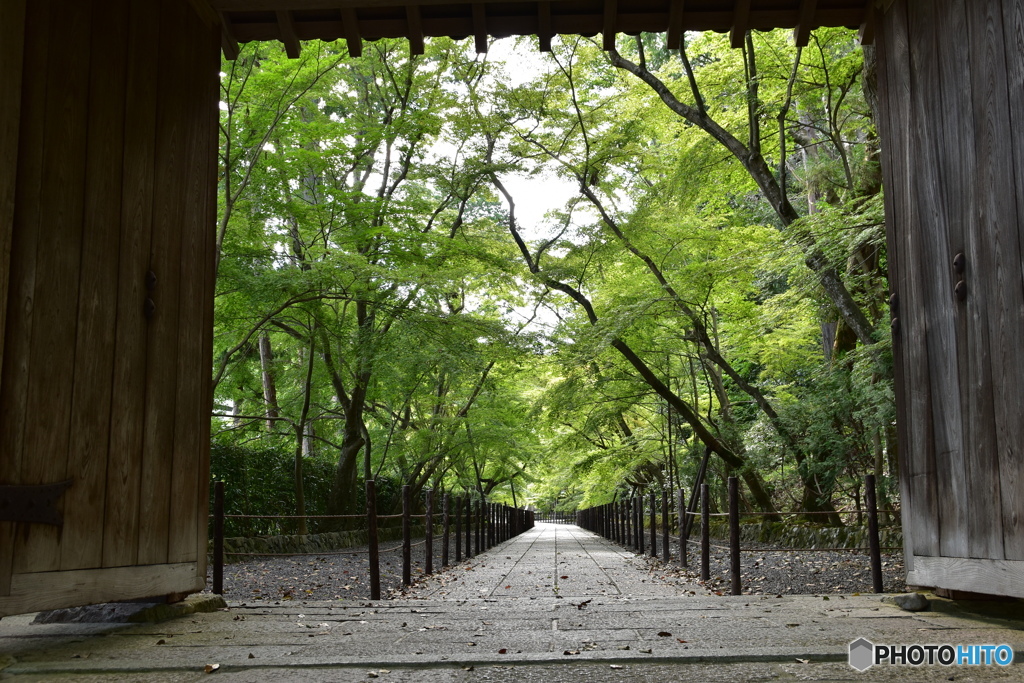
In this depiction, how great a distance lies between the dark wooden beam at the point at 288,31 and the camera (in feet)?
15.2

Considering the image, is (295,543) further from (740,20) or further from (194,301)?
(740,20)

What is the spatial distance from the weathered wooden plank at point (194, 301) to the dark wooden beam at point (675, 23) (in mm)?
2861

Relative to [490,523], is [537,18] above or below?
above

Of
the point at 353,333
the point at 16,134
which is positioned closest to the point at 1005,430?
the point at 16,134

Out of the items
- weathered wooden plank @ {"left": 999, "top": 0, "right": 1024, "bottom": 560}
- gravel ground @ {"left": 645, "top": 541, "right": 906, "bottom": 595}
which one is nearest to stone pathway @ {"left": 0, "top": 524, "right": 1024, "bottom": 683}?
weathered wooden plank @ {"left": 999, "top": 0, "right": 1024, "bottom": 560}

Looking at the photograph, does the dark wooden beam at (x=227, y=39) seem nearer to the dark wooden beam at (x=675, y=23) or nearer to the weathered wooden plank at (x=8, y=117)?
the weathered wooden plank at (x=8, y=117)

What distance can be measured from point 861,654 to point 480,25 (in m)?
3.94

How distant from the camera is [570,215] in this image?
14094 mm

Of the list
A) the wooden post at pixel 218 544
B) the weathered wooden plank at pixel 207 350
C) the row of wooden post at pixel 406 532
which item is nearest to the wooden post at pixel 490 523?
the row of wooden post at pixel 406 532

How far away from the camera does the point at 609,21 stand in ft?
15.4

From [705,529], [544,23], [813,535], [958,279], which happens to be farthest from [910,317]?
[813,535]

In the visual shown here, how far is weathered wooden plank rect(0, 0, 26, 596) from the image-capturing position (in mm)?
3043

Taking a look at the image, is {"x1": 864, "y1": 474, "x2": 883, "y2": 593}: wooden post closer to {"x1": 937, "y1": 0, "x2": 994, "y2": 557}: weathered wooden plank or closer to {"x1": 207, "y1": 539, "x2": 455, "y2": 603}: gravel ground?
{"x1": 937, "y1": 0, "x2": 994, "y2": 557}: weathered wooden plank

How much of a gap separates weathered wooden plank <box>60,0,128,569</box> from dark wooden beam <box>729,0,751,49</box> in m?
3.53
